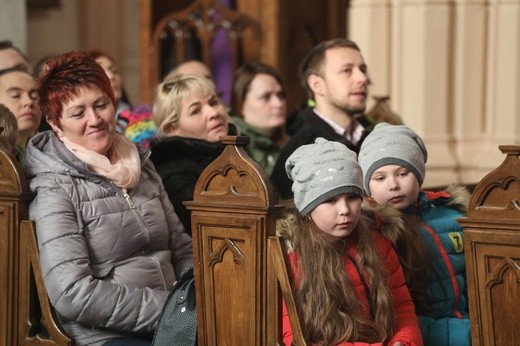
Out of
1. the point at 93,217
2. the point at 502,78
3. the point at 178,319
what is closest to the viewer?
the point at 178,319

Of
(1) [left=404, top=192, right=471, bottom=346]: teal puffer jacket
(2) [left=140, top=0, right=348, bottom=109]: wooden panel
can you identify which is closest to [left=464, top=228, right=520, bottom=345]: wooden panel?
(1) [left=404, top=192, right=471, bottom=346]: teal puffer jacket

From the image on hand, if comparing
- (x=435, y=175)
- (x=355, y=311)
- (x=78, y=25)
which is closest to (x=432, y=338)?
(x=355, y=311)

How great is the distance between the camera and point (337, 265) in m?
3.50

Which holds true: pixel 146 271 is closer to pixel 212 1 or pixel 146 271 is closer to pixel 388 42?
pixel 388 42

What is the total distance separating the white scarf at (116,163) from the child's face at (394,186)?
2.75 feet

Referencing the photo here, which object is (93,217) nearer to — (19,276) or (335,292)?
(19,276)

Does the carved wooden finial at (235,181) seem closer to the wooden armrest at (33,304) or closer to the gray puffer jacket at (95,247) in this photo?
the gray puffer jacket at (95,247)

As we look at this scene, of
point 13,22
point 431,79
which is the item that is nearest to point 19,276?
point 431,79

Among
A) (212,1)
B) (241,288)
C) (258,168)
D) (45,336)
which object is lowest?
(45,336)

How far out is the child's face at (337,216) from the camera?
3.51m

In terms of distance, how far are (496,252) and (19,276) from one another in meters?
1.63

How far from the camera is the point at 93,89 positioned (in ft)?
13.2

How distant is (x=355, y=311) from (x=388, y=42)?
3.77 meters

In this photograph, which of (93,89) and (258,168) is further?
(93,89)
